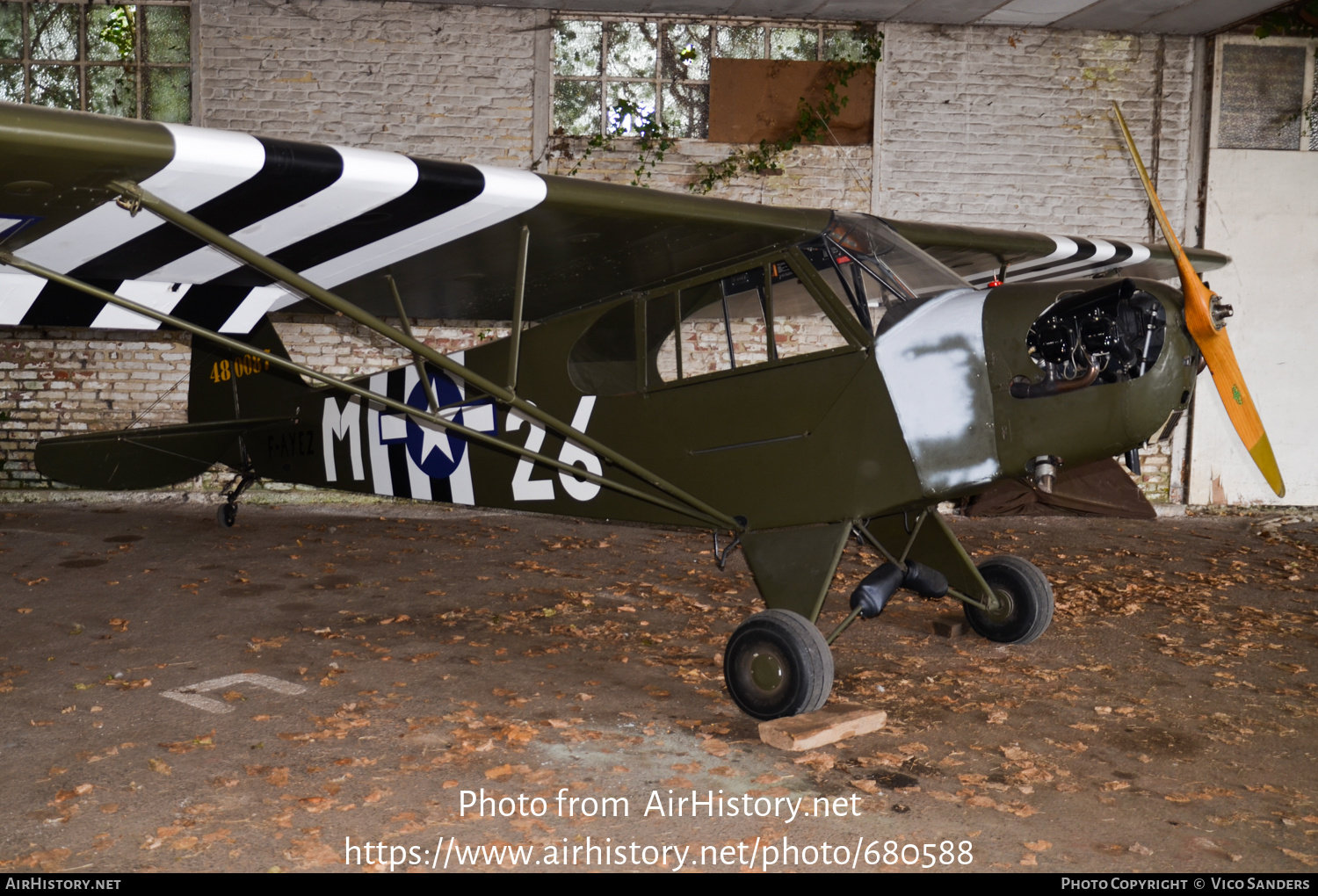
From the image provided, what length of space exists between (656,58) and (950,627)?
7.14m

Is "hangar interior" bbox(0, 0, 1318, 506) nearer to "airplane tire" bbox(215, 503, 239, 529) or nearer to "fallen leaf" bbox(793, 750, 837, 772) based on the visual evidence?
"airplane tire" bbox(215, 503, 239, 529)

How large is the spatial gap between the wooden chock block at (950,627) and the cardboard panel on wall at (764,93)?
20.7 ft

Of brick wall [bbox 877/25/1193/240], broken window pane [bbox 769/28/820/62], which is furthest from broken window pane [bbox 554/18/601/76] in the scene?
brick wall [bbox 877/25/1193/240]

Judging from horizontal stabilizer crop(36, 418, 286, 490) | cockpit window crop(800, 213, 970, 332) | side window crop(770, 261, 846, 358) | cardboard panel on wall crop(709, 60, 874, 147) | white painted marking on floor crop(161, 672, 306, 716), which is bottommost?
white painted marking on floor crop(161, 672, 306, 716)

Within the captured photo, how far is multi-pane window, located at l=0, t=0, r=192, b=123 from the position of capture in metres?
9.20

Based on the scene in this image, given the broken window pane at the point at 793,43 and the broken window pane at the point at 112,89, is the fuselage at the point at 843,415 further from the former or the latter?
the broken window pane at the point at 112,89

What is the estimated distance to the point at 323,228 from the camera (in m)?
3.70

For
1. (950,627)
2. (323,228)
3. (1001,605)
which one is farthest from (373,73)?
(1001,605)

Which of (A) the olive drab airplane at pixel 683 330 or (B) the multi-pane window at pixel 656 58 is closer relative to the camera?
(A) the olive drab airplane at pixel 683 330

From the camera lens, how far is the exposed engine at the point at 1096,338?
325 cm

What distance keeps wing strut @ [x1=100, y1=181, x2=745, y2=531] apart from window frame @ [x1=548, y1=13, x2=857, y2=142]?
6111mm

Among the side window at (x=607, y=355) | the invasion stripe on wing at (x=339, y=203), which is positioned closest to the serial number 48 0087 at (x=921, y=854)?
the side window at (x=607, y=355)

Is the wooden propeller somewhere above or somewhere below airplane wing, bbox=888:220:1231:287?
below

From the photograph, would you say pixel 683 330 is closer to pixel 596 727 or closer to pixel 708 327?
pixel 708 327
